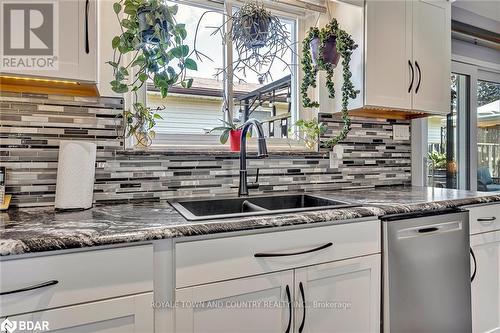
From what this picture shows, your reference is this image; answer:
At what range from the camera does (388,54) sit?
1.83 meters

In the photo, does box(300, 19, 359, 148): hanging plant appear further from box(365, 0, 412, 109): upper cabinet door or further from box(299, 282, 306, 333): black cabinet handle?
box(299, 282, 306, 333): black cabinet handle

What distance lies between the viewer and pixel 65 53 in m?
1.16

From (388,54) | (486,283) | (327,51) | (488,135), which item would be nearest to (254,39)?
(327,51)

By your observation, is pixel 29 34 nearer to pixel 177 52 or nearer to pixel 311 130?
pixel 177 52

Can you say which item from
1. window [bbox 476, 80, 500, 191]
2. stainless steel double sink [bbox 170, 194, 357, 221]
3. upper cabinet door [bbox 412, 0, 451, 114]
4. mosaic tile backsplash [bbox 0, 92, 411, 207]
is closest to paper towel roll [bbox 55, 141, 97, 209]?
mosaic tile backsplash [bbox 0, 92, 411, 207]

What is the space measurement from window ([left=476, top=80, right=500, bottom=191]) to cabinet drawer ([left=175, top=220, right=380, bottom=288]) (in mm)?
2098

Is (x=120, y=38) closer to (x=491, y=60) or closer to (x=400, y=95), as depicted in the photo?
(x=400, y=95)

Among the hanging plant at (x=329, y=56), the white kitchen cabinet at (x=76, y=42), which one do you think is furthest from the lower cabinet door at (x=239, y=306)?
the hanging plant at (x=329, y=56)

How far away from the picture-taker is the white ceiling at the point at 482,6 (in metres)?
2.42

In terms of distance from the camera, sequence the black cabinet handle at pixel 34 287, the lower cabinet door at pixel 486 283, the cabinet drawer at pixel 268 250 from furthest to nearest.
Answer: the lower cabinet door at pixel 486 283 → the cabinet drawer at pixel 268 250 → the black cabinet handle at pixel 34 287

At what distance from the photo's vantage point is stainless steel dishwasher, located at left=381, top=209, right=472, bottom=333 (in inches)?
52.5

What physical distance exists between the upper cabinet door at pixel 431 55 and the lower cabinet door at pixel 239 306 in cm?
145

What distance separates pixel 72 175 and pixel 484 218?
201cm

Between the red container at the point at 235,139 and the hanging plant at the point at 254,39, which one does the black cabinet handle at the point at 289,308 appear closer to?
the red container at the point at 235,139
